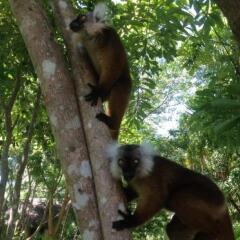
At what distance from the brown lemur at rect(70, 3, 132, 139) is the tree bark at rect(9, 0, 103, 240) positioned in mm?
501

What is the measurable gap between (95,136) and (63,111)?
1.05 ft

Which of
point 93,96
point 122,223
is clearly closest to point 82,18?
point 93,96

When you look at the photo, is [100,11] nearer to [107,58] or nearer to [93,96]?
[107,58]

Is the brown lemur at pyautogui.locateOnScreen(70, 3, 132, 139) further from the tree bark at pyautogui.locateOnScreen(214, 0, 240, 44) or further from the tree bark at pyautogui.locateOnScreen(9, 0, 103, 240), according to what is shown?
the tree bark at pyautogui.locateOnScreen(214, 0, 240, 44)

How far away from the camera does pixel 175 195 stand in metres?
4.18

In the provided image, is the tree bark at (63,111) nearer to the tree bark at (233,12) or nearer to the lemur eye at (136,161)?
the lemur eye at (136,161)

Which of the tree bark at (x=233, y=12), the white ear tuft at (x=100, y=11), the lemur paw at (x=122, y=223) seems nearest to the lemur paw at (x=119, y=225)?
the lemur paw at (x=122, y=223)

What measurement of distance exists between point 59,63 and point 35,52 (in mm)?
240

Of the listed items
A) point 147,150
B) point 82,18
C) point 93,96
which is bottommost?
point 147,150

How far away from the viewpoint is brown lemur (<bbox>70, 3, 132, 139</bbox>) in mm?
4336

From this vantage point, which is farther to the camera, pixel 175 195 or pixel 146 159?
pixel 175 195

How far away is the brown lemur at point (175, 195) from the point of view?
151 inches

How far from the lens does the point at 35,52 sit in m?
3.66

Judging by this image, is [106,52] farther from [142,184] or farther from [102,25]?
[142,184]
